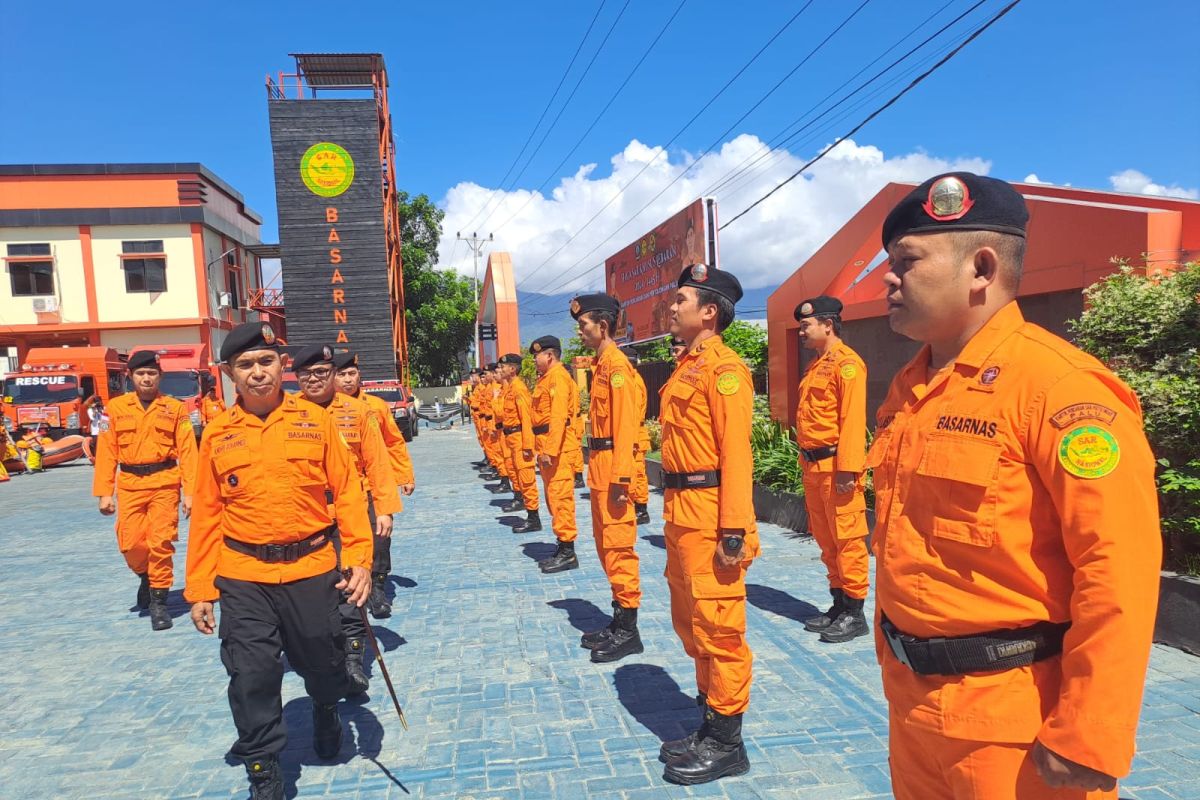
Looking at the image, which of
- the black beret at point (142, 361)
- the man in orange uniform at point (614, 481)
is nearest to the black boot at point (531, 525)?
the man in orange uniform at point (614, 481)

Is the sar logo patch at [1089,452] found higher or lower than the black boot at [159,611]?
higher

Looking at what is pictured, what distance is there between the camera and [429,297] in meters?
42.0

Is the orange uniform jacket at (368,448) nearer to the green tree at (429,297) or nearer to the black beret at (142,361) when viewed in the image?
the black beret at (142,361)

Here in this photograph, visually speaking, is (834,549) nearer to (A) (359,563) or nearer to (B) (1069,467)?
(A) (359,563)

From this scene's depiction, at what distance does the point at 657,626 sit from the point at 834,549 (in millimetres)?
1370

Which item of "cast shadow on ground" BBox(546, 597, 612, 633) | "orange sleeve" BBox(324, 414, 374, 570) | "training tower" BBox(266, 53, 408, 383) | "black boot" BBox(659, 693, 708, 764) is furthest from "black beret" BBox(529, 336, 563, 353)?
"training tower" BBox(266, 53, 408, 383)

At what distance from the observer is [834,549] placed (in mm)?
5074

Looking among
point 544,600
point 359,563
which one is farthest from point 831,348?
point 359,563

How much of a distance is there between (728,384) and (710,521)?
0.64 m

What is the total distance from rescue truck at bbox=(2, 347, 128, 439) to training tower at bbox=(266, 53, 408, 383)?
38.8 feet

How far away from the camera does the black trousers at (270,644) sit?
311cm

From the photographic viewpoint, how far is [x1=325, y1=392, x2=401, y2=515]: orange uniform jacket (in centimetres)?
468

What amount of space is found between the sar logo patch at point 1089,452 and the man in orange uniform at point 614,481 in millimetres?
3042

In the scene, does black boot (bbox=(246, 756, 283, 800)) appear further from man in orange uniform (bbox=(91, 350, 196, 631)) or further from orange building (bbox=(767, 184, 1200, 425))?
orange building (bbox=(767, 184, 1200, 425))
